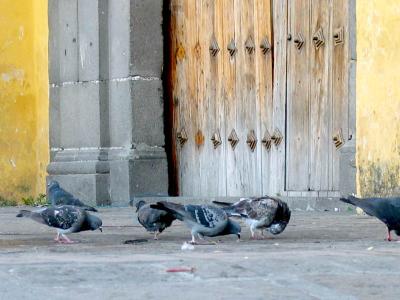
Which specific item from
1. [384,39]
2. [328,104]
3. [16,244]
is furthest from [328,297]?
[328,104]

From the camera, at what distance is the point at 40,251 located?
643 centimetres

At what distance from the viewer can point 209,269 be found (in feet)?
16.1

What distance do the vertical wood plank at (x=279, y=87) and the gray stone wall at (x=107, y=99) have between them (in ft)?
4.03

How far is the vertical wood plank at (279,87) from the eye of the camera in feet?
34.9

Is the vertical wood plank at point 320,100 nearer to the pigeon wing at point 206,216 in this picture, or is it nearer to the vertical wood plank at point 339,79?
the vertical wood plank at point 339,79

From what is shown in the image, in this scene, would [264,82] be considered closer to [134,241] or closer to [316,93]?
[316,93]

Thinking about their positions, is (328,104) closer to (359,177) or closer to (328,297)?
(359,177)

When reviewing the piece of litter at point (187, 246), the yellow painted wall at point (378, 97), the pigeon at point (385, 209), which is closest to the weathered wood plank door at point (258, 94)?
the yellow painted wall at point (378, 97)

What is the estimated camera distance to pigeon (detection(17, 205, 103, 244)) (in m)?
7.42

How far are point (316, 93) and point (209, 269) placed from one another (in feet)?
→ 18.4

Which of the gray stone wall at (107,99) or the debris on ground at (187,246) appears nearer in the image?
the debris on ground at (187,246)

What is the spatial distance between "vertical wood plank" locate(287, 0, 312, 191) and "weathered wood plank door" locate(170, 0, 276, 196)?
251mm

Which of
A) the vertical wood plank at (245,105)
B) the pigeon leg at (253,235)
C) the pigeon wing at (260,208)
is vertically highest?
the vertical wood plank at (245,105)

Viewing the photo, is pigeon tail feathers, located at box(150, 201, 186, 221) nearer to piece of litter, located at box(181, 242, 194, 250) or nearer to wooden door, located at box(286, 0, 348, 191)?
piece of litter, located at box(181, 242, 194, 250)
